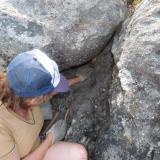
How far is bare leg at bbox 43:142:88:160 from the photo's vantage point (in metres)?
3.68

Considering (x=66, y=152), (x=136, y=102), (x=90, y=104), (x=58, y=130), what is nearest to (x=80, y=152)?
(x=66, y=152)

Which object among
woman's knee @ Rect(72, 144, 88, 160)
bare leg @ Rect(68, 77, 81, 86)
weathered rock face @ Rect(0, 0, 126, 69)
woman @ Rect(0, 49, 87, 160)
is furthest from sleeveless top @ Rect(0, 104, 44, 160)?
bare leg @ Rect(68, 77, 81, 86)

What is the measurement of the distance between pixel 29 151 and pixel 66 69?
107cm

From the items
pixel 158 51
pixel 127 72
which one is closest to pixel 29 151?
pixel 127 72

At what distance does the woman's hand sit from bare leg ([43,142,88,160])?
0.09 metres

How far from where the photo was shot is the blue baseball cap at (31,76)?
3.08 meters

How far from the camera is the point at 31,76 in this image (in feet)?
10.1

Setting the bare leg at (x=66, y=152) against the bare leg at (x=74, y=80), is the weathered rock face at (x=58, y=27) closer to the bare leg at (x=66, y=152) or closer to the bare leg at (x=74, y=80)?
the bare leg at (x=74, y=80)

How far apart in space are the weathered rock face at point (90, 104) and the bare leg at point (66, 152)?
0.60 feet

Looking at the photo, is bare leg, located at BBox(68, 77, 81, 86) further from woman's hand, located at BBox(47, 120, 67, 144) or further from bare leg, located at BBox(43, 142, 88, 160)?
bare leg, located at BBox(43, 142, 88, 160)

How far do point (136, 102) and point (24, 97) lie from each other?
814 millimetres

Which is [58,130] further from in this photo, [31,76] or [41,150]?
[31,76]

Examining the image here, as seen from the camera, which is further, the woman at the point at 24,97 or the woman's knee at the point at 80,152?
the woman's knee at the point at 80,152

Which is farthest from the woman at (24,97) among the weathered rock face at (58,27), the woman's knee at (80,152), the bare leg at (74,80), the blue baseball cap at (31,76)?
the bare leg at (74,80)
